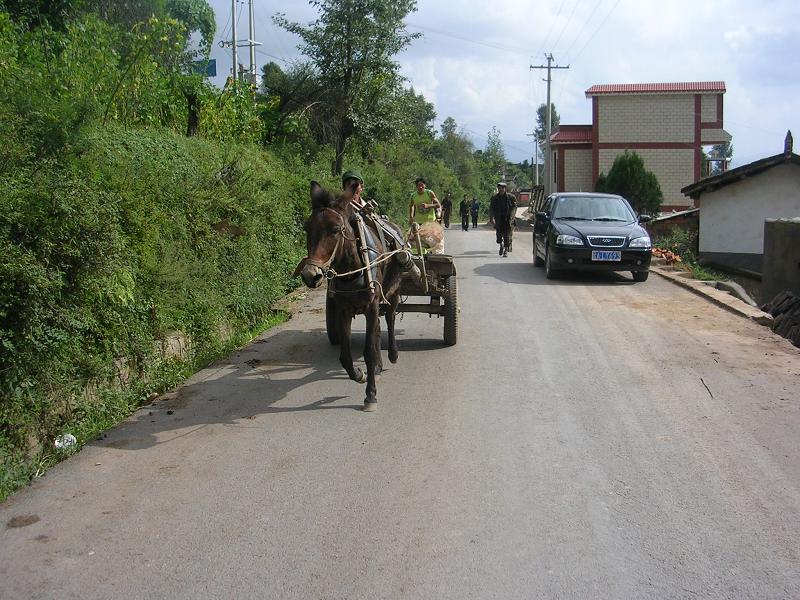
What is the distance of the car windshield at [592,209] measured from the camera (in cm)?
1692

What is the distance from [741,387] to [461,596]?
16.8ft

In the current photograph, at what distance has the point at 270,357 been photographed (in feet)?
31.2

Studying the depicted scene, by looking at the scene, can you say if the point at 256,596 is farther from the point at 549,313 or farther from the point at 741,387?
the point at 549,313

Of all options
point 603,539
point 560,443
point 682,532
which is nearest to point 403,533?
point 603,539

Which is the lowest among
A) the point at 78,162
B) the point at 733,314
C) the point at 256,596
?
the point at 256,596

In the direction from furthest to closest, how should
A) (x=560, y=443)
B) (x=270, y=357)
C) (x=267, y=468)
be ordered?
(x=270, y=357) → (x=560, y=443) → (x=267, y=468)

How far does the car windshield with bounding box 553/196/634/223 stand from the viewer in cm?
1692

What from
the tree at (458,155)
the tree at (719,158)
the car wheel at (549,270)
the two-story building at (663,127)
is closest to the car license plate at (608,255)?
the car wheel at (549,270)

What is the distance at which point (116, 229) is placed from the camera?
6.98 m

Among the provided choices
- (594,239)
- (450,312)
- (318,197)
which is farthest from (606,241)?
(318,197)

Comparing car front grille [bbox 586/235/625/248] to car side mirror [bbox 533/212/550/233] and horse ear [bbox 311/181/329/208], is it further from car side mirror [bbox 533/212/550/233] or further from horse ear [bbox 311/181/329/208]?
horse ear [bbox 311/181/329/208]

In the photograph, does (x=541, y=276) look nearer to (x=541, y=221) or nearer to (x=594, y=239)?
(x=541, y=221)

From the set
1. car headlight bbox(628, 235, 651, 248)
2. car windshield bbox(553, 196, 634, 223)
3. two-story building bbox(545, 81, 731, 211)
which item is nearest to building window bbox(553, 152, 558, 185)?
two-story building bbox(545, 81, 731, 211)

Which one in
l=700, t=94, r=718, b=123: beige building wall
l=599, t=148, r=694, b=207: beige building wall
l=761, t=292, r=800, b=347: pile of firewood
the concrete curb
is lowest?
l=761, t=292, r=800, b=347: pile of firewood
